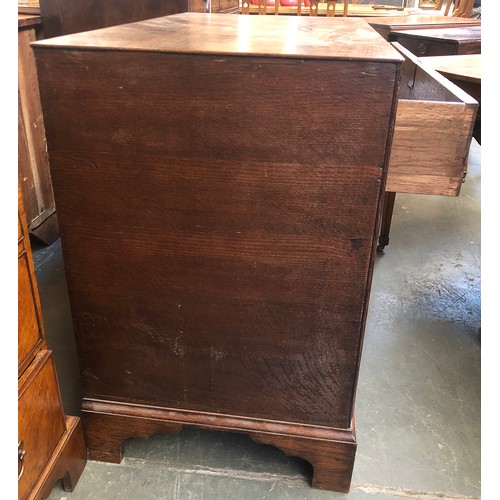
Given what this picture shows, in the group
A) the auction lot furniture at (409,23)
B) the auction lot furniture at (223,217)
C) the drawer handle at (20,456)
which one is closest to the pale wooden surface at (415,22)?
the auction lot furniture at (409,23)

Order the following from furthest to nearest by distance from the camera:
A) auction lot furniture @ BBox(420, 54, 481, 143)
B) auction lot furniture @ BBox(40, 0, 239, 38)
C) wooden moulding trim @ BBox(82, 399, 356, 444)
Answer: auction lot furniture @ BBox(40, 0, 239, 38) → auction lot furniture @ BBox(420, 54, 481, 143) → wooden moulding trim @ BBox(82, 399, 356, 444)

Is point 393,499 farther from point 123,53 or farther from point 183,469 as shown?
point 123,53

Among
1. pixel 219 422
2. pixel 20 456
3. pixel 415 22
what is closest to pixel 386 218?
pixel 219 422

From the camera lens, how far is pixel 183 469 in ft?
3.65

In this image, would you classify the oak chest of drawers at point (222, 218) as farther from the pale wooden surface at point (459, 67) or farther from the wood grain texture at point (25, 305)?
the pale wooden surface at point (459, 67)

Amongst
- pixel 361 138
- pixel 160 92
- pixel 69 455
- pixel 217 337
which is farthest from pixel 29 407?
pixel 361 138

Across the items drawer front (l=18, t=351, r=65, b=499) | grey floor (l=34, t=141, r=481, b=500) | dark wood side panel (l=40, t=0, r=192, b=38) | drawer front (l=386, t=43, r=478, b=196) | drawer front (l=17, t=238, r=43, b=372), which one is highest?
dark wood side panel (l=40, t=0, r=192, b=38)

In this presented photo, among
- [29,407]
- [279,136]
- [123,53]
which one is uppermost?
[123,53]

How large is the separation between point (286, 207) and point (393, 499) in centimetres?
65

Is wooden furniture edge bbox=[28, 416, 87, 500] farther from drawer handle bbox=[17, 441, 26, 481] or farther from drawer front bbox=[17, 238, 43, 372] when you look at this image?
drawer front bbox=[17, 238, 43, 372]

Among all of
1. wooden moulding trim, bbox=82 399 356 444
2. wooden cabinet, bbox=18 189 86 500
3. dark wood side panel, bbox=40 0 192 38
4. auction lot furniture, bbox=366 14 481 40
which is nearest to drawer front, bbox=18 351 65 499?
wooden cabinet, bbox=18 189 86 500

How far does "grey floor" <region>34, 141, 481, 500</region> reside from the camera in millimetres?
1075

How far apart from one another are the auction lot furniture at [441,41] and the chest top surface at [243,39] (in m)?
1.25

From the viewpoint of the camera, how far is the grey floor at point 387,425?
1.08m
